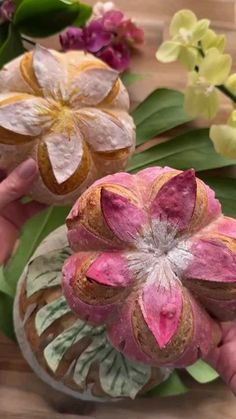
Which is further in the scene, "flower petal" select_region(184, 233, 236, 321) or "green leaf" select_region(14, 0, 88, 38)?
"green leaf" select_region(14, 0, 88, 38)

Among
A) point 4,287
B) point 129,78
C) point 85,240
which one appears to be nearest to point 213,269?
point 85,240

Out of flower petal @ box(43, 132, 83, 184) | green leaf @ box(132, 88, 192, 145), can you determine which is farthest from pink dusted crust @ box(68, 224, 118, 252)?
green leaf @ box(132, 88, 192, 145)

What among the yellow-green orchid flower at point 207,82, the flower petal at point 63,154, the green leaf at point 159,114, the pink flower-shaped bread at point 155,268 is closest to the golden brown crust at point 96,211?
the pink flower-shaped bread at point 155,268

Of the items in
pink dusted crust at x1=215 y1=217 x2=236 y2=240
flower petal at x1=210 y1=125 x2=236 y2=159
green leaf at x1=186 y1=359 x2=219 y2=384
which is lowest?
green leaf at x1=186 y1=359 x2=219 y2=384

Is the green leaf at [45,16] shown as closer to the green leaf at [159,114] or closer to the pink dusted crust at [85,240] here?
the green leaf at [159,114]

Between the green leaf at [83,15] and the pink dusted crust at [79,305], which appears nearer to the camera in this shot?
the pink dusted crust at [79,305]

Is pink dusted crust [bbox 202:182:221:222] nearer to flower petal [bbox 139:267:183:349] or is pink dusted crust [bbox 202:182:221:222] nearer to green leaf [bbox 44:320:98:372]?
flower petal [bbox 139:267:183:349]
